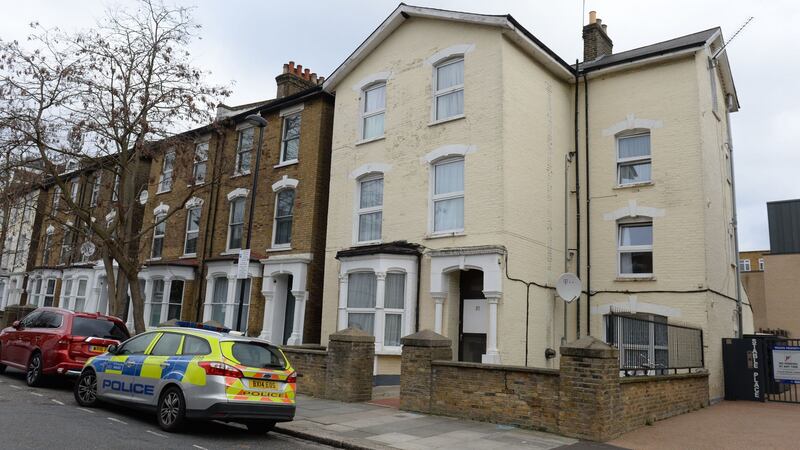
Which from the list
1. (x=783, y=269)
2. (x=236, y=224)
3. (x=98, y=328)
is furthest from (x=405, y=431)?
(x=783, y=269)

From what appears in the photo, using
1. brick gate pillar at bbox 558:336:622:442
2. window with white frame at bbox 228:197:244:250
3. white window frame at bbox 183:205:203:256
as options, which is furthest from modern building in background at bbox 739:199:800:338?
white window frame at bbox 183:205:203:256

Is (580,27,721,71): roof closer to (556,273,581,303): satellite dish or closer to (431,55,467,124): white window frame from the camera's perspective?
(431,55,467,124): white window frame

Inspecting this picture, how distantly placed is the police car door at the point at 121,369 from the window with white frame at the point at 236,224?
11.3 m

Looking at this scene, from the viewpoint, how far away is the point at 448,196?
15.8 m

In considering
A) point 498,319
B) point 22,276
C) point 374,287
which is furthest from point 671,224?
point 22,276

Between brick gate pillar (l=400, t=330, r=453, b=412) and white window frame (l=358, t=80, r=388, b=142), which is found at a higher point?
white window frame (l=358, t=80, r=388, b=142)

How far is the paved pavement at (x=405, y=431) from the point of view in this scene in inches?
350

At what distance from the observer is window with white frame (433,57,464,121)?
1628 cm

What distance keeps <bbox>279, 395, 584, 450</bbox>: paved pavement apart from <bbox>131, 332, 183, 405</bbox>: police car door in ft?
6.91

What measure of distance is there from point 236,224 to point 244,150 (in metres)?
2.91

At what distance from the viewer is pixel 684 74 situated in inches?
642

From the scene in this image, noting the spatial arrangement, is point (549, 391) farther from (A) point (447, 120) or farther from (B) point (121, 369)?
(A) point (447, 120)

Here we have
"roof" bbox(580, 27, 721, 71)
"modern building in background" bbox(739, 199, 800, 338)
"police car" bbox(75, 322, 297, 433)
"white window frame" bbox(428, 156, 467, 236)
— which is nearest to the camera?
"police car" bbox(75, 322, 297, 433)

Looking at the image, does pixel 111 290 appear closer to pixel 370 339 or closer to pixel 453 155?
pixel 370 339
